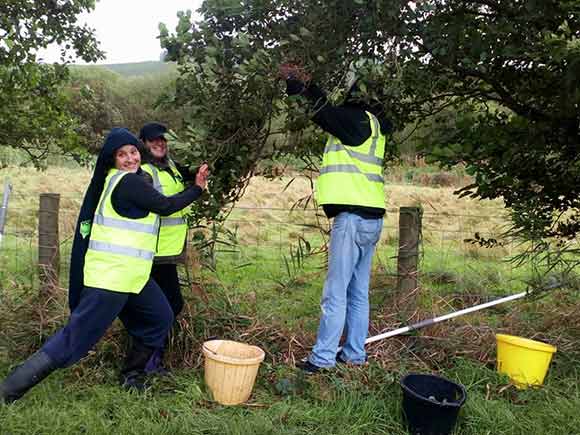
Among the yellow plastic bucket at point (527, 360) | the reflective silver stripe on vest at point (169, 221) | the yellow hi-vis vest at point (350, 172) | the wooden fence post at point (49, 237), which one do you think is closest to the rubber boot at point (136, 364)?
the reflective silver stripe on vest at point (169, 221)

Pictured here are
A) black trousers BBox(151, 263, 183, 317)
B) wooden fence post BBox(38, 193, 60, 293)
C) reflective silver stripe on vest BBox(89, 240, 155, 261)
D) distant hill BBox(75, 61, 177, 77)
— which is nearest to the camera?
reflective silver stripe on vest BBox(89, 240, 155, 261)

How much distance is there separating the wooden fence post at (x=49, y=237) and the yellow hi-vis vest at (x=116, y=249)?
1.53m

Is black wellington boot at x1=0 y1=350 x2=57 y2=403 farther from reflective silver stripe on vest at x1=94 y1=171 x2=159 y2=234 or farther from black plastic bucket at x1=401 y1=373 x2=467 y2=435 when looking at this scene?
black plastic bucket at x1=401 y1=373 x2=467 y2=435

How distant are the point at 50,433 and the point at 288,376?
147cm

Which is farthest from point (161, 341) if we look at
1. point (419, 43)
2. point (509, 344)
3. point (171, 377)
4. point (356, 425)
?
point (419, 43)

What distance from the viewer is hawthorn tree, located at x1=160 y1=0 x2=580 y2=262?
10.3ft

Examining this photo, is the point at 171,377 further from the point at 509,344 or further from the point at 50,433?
the point at 509,344

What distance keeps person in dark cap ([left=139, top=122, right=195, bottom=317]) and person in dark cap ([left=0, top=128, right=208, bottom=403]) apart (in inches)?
11.7

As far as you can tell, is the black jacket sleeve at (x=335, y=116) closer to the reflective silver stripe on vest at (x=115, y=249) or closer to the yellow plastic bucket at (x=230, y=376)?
the reflective silver stripe on vest at (x=115, y=249)

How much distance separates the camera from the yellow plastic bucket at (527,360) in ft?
11.6

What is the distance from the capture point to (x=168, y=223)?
372 cm

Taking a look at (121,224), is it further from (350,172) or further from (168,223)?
(350,172)

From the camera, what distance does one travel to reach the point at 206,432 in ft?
9.85

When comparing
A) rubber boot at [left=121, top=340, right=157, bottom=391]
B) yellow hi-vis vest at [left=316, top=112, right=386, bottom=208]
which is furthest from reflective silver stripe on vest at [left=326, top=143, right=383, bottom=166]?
rubber boot at [left=121, top=340, right=157, bottom=391]
